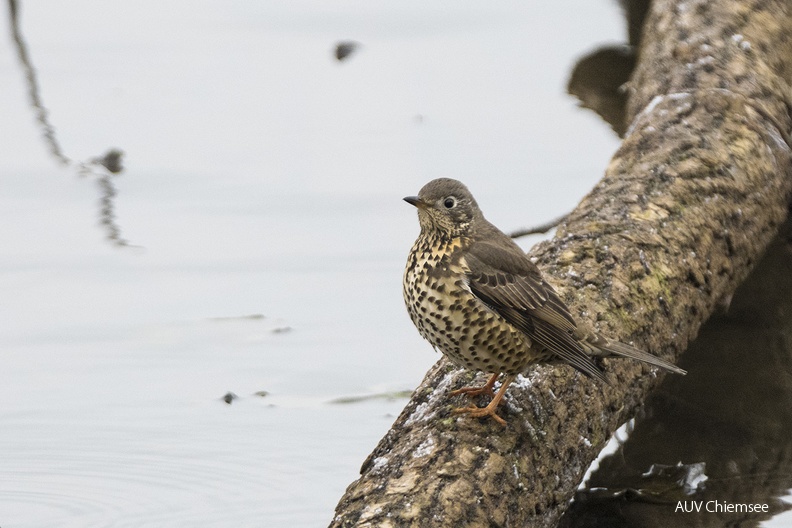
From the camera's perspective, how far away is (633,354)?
471cm

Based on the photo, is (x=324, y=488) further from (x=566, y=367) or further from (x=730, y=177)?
(x=730, y=177)

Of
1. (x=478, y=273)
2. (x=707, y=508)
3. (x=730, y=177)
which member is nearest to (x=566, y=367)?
(x=478, y=273)

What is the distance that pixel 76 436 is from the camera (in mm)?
6051

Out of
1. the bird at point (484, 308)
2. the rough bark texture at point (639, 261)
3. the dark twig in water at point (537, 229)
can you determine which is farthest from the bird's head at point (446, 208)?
the dark twig in water at point (537, 229)

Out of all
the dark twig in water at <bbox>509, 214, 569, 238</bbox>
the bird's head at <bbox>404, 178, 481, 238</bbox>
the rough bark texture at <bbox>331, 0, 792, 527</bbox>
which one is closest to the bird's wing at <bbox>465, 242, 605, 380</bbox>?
the bird's head at <bbox>404, 178, 481, 238</bbox>

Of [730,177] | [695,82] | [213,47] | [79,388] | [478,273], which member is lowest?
[79,388]

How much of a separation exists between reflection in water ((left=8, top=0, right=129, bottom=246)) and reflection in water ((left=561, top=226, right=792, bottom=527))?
12.9 ft

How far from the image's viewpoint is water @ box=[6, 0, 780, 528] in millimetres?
5887

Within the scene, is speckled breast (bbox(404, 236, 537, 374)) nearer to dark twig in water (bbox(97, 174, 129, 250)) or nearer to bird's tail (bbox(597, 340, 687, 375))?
bird's tail (bbox(597, 340, 687, 375))

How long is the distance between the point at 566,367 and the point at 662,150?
1826mm

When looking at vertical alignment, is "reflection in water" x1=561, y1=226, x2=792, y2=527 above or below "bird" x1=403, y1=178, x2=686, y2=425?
below

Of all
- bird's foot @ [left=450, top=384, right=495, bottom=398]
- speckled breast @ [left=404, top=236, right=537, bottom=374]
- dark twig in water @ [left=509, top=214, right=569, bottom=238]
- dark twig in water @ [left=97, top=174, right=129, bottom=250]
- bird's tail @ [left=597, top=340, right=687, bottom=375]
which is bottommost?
bird's foot @ [left=450, top=384, right=495, bottom=398]

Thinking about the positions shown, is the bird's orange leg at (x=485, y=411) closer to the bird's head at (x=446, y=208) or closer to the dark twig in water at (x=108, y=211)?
the bird's head at (x=446, y=208)

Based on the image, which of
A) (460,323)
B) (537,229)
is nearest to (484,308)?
(460,323)
